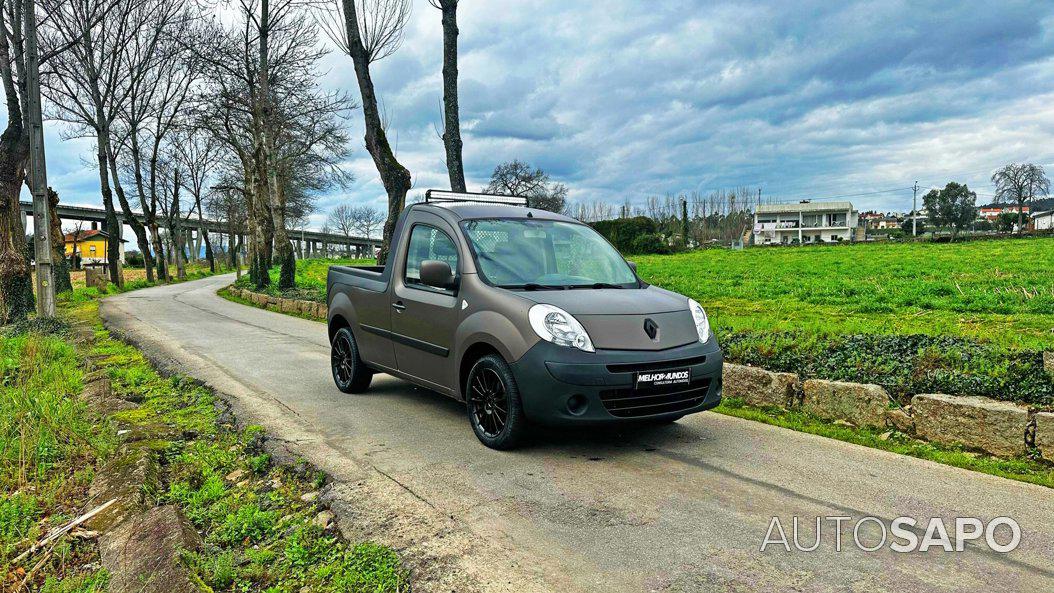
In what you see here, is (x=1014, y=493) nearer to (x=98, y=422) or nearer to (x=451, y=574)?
(x=451, y=574)

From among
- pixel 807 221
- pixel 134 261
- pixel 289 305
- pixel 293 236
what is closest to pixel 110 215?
pixel 289 305

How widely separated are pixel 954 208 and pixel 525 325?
10287 cm

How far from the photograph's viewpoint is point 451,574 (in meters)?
3.23

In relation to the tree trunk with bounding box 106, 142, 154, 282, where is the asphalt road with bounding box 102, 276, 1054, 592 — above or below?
below

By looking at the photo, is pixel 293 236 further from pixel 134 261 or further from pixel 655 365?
pixel 655 365

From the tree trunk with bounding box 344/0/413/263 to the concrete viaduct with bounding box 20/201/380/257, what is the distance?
166ft

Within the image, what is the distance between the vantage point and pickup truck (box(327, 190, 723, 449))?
4.73 meters

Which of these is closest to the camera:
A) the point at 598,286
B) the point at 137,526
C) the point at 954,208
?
the point at 137,526

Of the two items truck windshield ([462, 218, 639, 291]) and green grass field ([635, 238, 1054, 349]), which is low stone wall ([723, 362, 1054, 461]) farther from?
green grass field ([635, 238, 1054, 349])

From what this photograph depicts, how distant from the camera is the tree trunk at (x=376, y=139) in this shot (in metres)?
16.8

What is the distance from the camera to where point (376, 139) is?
1708cm

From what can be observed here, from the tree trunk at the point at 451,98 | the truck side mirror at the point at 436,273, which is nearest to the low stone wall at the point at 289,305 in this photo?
the tree trunk at the point at 451,98

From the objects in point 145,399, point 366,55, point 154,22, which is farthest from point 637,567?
point 154,22

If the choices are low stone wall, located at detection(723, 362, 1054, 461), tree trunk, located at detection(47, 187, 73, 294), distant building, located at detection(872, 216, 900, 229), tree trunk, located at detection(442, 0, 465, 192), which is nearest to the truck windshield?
low stone wall, located at detection(723, 362, 1054, 461)
